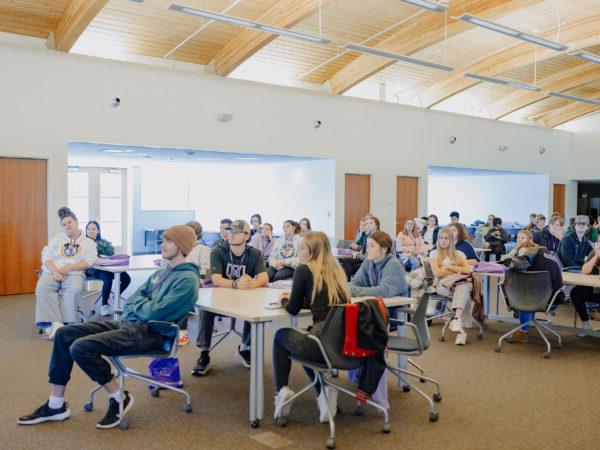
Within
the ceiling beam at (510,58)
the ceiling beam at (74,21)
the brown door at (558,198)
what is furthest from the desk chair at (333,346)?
the brown door at (558,198)

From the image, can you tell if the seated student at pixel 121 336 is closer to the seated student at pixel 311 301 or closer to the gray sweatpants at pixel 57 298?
the seated student at pixel 311 301

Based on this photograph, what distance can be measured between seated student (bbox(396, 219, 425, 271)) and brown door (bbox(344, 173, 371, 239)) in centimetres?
408

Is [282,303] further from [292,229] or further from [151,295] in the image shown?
[292,229]

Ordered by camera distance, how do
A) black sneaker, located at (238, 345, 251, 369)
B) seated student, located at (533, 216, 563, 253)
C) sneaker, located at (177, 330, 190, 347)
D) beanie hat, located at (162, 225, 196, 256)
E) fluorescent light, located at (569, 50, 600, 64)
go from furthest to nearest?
fluorescent light, located at (569, 50, 600, 64) → seated student, located at (533, 216, 563, 253) → sneaker, located at (177, 330, 190, 347) → black sneaker, located at (238, 345, 251, 369) → beanie hat, located at (162, 225, 196, 256)

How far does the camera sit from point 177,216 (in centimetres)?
1764

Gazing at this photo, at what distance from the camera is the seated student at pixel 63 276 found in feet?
20.0

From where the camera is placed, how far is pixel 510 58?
12539 millimetres

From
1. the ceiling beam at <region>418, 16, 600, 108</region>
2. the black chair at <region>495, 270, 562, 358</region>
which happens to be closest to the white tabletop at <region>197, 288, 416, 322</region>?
the black chair at <region>495, 270, 562, 358</region>

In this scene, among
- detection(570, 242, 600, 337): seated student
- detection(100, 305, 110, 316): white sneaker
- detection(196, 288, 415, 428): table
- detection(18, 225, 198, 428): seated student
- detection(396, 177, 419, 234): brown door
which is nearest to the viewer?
detection(18, 225, 198, 428): seated student

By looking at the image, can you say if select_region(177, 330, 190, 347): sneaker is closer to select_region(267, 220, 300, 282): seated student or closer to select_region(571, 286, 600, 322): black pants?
select_region(267, 220, 300, 282): seated student

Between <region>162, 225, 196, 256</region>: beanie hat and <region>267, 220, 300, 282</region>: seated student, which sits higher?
<region>162, 225, 196, 256</region>: beanie hat

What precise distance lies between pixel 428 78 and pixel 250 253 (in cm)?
981

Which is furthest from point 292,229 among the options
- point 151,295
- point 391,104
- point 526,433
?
point 391,104

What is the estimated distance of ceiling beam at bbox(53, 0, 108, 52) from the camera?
8031 millimetres
